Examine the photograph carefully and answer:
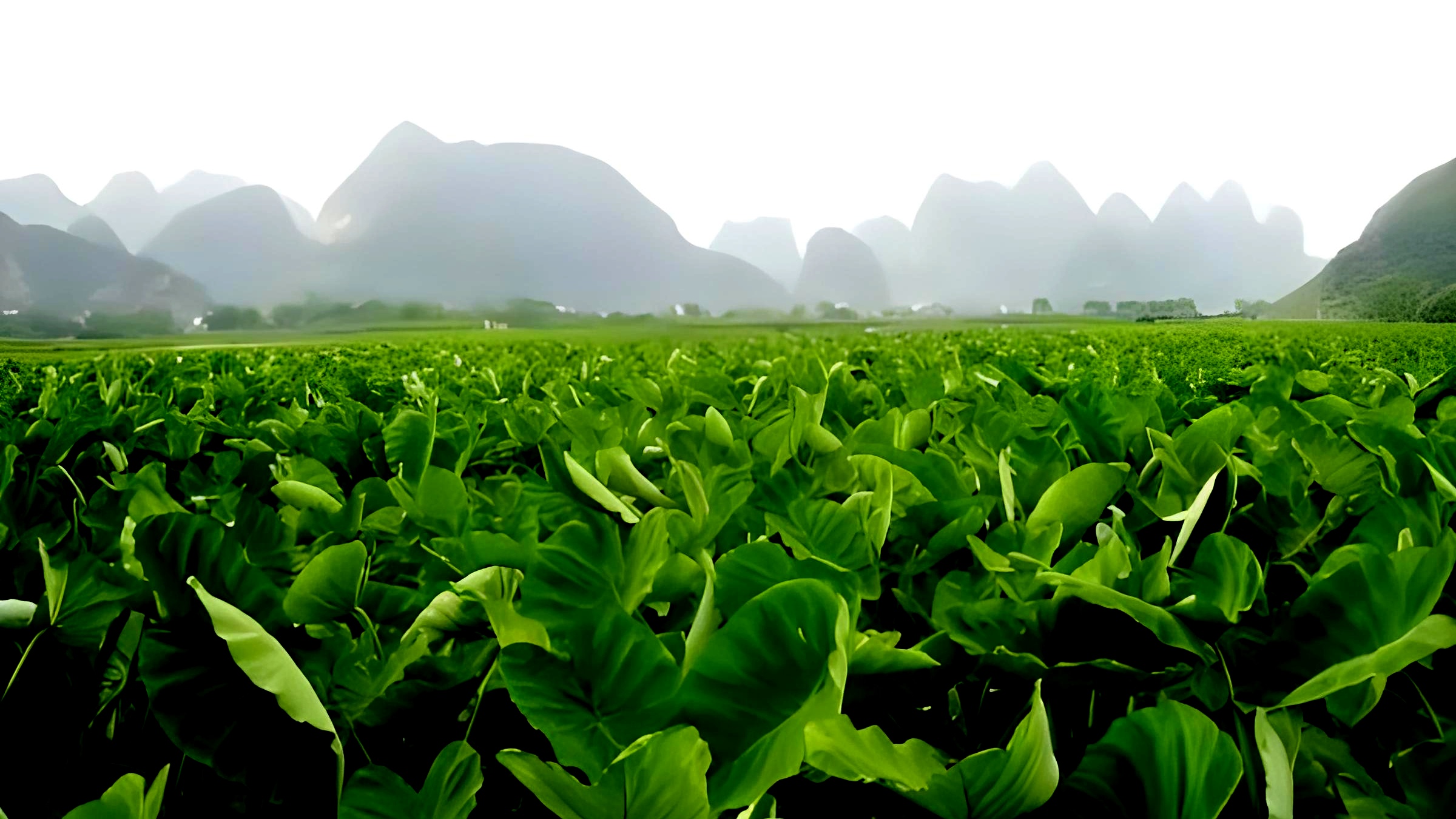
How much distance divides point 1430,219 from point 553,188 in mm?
65120

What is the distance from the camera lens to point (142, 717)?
0.72 meters

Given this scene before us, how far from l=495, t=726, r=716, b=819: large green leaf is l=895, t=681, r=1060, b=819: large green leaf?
0.13 meters

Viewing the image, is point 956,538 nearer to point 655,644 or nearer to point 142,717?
point 655,644

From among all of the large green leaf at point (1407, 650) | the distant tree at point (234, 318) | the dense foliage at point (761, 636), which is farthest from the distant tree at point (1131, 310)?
the large green leaf at point (1407, 650)

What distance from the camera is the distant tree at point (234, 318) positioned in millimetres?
18984

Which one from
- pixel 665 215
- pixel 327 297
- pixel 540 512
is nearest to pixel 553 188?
pixel 665 215

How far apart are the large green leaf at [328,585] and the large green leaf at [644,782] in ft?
1.04

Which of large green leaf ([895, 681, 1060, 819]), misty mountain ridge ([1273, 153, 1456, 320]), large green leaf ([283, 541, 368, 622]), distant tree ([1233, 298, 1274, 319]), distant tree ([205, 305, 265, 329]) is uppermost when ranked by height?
misty mountain ridge ([1273, 153, 1456, 320])

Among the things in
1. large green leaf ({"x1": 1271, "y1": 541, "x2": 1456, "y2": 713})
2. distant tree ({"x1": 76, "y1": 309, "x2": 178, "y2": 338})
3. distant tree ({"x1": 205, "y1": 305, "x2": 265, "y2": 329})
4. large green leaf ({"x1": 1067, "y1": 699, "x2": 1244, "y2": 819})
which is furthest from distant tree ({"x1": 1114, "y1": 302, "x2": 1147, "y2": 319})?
large green leaf ({"x1": 1067, "y1": 699, "x2": 1244, "y2": 819})

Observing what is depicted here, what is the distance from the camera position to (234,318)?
784 inches

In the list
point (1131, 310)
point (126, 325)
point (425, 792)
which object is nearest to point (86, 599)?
point (425, 792)

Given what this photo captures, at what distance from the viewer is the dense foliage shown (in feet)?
1.62

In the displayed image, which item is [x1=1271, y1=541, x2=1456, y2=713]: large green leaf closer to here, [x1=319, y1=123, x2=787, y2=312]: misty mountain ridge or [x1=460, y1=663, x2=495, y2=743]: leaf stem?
[x1=460, y1=663, x2=495, y2=743]: leaf stem

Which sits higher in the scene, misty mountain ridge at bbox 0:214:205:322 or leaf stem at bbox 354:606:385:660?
misty mountain ridge at bbox 0:214:205:322
